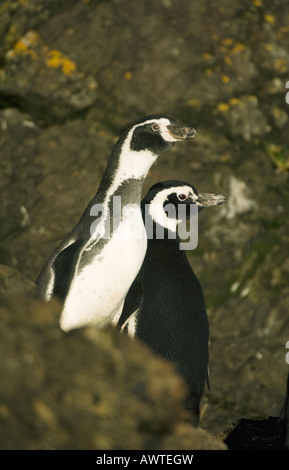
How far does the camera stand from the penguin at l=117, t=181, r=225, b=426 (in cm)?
290

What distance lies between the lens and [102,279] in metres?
2.63

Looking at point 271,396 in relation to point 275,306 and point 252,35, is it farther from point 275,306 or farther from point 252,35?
point 252,35

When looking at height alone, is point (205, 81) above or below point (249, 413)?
above

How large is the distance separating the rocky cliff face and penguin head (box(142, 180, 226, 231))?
521 millimetres

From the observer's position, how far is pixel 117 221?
2709mm

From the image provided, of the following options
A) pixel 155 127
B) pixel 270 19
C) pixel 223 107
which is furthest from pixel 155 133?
pixel 270 19

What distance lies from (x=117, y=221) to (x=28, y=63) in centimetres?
138

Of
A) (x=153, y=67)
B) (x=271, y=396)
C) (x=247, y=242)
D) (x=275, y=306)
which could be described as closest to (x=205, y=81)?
(x=153, y=67)

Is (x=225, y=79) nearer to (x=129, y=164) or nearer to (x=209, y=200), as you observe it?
(x=209, y=200)

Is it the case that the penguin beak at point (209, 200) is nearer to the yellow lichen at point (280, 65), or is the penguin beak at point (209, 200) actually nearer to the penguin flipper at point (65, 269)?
the penguin flipper at point (65, 269)

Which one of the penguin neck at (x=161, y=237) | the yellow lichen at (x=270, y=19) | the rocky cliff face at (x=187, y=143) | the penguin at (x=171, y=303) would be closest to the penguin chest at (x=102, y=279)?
the penguin at (x=171, y=303)

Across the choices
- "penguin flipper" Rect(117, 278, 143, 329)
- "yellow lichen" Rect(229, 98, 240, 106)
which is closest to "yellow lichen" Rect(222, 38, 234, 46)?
"yellow lichen" Rect(229, 98, 240, 106)

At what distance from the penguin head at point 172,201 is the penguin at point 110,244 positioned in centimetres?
32
